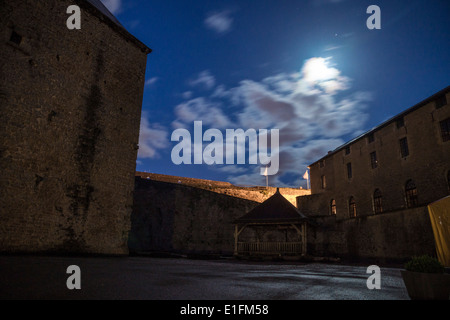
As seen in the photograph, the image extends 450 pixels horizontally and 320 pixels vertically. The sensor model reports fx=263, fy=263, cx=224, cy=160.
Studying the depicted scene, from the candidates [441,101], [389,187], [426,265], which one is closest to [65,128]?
[426,265]

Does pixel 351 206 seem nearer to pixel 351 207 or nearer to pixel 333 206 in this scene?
pixel 351 207

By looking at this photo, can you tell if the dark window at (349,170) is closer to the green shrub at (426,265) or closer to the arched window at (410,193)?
the arched window at (410,193)

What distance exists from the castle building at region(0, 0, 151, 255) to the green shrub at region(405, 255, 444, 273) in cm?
1137

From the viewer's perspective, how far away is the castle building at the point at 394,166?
16.4 meters

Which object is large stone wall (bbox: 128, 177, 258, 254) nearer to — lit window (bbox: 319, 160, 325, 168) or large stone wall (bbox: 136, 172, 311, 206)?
large stone wall (bbox: 136, 172, 311, 206)

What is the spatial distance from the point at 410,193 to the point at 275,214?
10.4 metres

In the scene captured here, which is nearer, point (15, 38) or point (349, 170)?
point (15, 38)

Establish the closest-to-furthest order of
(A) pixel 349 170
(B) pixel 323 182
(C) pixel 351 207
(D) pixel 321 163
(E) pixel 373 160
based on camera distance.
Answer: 1. (E) pixel 373 160
2. (C) pixel 351 207
3. (A) pixel 349 170
4. (B) pixel 323 182
5. (D) pixel 321 163

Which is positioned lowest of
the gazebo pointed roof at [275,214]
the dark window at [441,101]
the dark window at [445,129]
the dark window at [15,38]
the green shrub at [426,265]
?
the green shrub at [426,265]

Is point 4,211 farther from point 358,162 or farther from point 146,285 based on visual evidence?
point 358,162

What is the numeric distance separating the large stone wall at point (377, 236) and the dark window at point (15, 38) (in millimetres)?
18388

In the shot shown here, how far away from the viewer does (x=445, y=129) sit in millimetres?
16156

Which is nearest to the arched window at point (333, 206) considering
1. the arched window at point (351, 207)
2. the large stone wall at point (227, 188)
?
the arched window at point (351, 207)
